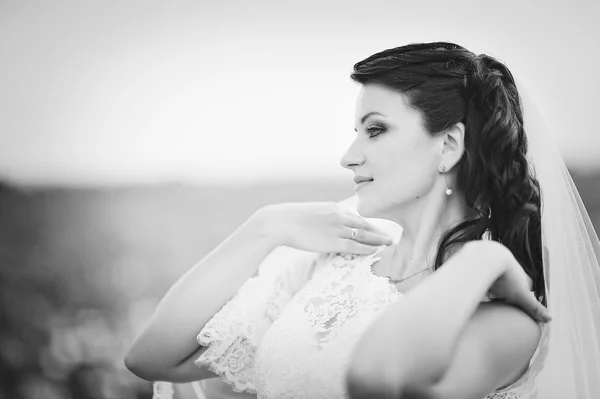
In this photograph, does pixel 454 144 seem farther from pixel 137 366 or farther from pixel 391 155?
pixel 137 366

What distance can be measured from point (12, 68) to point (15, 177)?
19.3 inches

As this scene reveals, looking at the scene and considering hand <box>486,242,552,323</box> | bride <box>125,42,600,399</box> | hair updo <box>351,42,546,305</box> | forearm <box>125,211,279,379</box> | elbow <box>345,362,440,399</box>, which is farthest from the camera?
forearm <box>125,211,279,379</box>

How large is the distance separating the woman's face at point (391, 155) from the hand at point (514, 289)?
351mm

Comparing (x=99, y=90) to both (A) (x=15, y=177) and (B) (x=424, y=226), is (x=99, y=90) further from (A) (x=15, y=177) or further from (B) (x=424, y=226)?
(B) (x=424, y=226)

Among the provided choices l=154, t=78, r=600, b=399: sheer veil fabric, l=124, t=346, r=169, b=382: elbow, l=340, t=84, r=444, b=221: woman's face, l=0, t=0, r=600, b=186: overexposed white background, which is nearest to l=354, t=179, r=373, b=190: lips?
l=340, t=84, r=444, b=221: woman's face

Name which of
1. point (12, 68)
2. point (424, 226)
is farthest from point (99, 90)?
point (424, 226)

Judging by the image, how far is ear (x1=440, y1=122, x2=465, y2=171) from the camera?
4.28 ft

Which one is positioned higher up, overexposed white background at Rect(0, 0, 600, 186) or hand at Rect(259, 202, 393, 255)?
overexposed white background at Rect(0, 0, 600, 186)

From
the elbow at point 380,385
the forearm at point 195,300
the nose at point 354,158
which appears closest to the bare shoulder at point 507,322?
the elbow at point 380,385

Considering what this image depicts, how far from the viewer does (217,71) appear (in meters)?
2.52

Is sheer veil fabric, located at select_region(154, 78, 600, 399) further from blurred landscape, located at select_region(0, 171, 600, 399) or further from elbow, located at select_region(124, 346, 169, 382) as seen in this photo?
blurred landscape, located at select_region(0, 171, 600, 399)

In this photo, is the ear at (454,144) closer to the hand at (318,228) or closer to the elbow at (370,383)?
the hand at (318,228)

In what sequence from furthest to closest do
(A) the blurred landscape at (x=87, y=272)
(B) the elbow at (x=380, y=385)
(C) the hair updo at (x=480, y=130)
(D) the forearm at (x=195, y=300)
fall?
(A) the blurred landscape at (x=87, y=272), (D) the forearm at (x=195, y=300), (C) the hair updo at (x=480, y=130), (B) the elbow at (x=380, y=385)

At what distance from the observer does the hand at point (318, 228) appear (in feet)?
4.69
